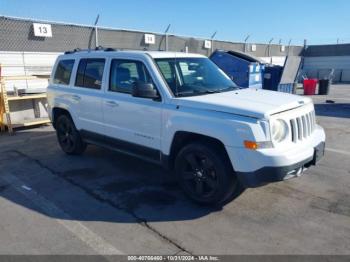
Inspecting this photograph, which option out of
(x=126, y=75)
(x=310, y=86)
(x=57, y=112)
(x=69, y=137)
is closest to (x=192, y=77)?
(x=126, y=75)

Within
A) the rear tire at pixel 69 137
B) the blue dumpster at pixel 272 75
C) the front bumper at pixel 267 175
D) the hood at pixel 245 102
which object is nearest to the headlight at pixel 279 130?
the hood at pixel 245 102

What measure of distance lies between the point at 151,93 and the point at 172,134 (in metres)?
0.62

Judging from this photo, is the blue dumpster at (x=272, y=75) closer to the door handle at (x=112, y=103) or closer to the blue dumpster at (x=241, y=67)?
the blue dumpster at (x=241, y=67)

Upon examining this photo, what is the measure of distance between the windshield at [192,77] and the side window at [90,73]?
121 centimetres

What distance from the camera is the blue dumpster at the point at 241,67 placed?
1228 cm

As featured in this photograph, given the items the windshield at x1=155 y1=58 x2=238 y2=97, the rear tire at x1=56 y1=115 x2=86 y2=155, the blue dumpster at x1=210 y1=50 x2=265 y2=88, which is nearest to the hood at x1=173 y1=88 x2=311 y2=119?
the windshield at x1=155 y1=58 x2=238 y2=97

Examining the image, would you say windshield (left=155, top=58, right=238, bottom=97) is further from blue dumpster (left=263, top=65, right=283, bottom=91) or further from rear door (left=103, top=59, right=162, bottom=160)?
blue dumpster (left=263, top=65, right=283, bottom=91)

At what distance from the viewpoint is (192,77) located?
4.85 m

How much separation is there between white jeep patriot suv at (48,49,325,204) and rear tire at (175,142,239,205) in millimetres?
12

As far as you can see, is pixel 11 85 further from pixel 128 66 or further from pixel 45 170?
pixel 128 66

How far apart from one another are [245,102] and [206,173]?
101cm

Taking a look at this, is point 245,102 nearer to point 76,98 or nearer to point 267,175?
point 267,175

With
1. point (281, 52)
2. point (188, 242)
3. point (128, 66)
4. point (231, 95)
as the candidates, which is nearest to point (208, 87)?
point (231, 95)

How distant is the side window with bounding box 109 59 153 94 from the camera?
15.5 feet
